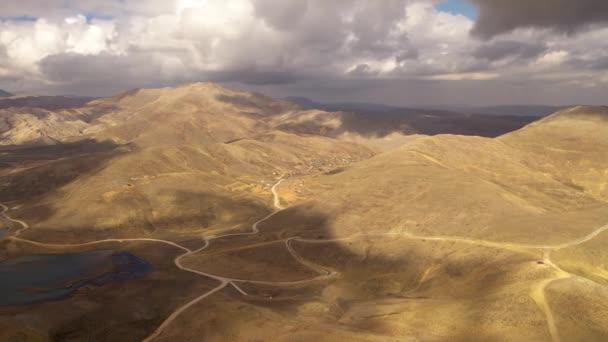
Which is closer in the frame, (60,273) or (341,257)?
(60,273)

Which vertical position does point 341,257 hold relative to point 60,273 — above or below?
above

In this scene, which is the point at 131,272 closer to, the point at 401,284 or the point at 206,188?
the point at 401,284

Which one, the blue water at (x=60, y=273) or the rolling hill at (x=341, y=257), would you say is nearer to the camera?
the rolling hill at (x=341, y=257)

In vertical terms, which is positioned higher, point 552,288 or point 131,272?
point 552,288

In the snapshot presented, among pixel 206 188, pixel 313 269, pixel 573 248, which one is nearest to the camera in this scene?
pixel 573 248

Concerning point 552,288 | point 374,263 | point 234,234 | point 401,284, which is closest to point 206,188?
point 234,234

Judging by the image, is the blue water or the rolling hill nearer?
the rolling hill

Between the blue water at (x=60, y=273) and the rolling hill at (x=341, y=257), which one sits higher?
the rolling hill at (x=341, y=257)

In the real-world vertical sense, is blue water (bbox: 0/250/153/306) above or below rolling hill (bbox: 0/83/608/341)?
below
